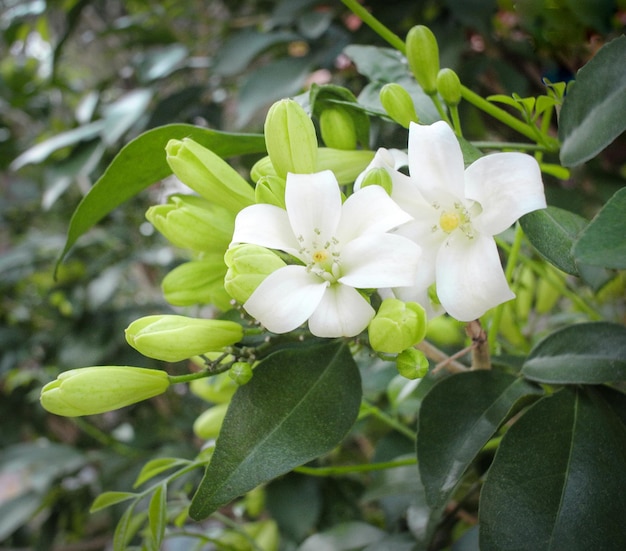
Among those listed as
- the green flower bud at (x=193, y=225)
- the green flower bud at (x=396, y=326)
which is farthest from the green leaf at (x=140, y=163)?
the green flower bud at (x=396, y=326)

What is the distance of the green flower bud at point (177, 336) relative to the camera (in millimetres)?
259

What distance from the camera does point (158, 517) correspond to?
310mm

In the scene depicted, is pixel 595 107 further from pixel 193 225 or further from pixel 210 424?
pixel 210 424

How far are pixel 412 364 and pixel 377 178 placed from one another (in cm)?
8

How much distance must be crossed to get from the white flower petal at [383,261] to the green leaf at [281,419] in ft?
0.21

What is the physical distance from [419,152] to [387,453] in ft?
1.10

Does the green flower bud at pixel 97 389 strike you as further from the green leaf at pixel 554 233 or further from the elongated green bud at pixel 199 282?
the green leaf at pixel 554 233

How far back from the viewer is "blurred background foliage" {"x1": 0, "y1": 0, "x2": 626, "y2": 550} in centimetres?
61

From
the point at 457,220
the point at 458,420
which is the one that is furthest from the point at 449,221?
the point at 458,420

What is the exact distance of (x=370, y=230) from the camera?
0.24 meters

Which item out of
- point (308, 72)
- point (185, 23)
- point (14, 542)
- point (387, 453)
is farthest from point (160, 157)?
point (185, 23)

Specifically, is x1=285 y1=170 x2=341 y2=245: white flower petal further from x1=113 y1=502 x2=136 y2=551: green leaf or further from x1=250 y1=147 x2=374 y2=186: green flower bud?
x1=113 y1=502 x2=136 y2=551: green leaf

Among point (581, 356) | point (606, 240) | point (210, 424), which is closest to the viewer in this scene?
point (606, 240)

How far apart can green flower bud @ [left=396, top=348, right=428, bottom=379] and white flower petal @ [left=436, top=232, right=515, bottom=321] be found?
0.03 metres
